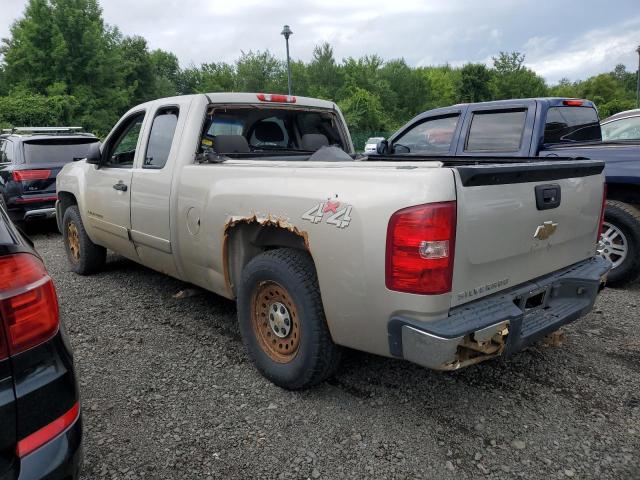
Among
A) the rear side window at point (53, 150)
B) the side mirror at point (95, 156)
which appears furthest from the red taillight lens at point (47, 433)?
the rear side window at point (53, 150)

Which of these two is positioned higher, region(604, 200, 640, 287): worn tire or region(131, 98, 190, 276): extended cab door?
region(131, 98, 190, 276): extended cab door

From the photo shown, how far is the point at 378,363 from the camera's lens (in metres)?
3.34

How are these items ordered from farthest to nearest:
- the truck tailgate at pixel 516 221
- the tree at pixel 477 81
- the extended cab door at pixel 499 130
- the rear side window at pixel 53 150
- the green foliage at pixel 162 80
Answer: the tree at pixel 477 81
the green foliage at pixel 162 80
the rear side window at pixel 53 150
the extended cab door at pixel 499 130
the truck tailgate at pixel 516 221

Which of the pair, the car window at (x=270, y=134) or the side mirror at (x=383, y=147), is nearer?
the car window at (x=270, y=134)

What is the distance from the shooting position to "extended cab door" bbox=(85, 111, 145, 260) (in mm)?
4344

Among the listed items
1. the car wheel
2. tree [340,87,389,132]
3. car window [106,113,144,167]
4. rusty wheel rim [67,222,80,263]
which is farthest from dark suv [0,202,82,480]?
tree [340,87,389,132]

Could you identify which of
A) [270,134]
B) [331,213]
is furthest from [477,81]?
[331,213]

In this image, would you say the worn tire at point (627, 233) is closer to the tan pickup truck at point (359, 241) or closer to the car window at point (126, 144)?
the tan pickup truck at point (359, 241)

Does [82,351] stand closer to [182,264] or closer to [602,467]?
[182,264]

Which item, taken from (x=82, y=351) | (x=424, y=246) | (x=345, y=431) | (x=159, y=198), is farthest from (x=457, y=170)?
(x=82, y=351)

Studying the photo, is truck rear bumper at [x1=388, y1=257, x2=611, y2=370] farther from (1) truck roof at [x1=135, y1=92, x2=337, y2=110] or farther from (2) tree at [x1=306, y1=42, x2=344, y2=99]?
(2) tree at [x1=306, y1=42, x2=344, y2=99]

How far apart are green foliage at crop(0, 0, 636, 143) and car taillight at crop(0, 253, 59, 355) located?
26.7 meters

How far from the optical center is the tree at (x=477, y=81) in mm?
46312

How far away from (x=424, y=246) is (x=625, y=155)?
3739 millimetres
